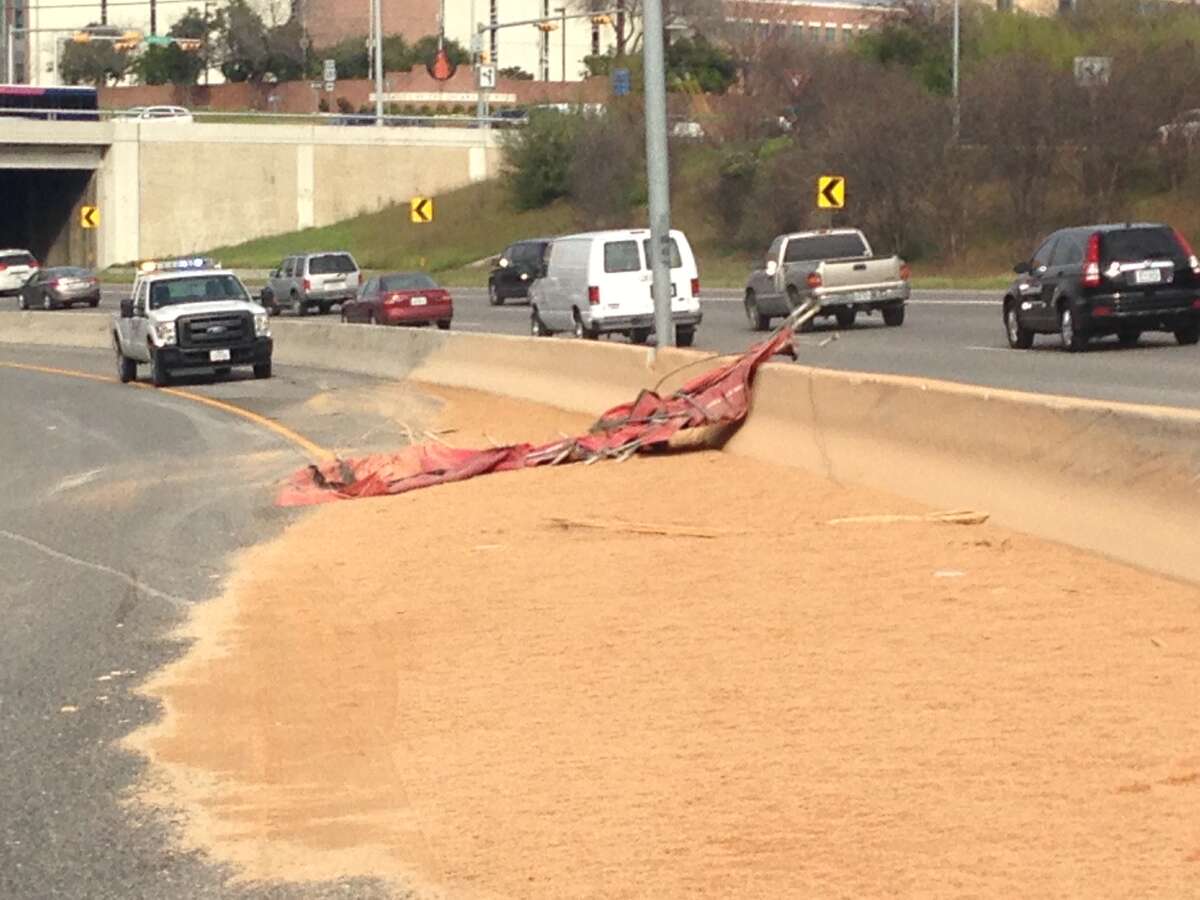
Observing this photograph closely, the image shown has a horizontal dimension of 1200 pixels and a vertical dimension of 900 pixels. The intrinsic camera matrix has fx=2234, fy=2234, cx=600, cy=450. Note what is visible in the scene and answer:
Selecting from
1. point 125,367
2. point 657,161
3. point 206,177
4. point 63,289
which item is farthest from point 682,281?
point 206,177

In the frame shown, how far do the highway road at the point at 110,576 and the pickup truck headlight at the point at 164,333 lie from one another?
1293 mm

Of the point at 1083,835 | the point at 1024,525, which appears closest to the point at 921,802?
the point at 1083,835

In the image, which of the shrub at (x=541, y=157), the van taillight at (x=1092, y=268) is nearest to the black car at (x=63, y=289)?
the shrub at (x=541, y=157)

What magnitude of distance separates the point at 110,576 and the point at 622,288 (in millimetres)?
23142

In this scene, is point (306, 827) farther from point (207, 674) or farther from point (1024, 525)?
point (1024, 525)

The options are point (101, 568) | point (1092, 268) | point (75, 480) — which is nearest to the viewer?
point (101, 568)

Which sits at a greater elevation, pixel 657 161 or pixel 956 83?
pixel 956 83

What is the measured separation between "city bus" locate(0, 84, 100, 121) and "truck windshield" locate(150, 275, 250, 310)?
189 feet

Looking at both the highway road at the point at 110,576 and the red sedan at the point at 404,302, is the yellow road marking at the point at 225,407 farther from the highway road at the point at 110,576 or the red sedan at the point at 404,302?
the red sedan at the point at 404,302

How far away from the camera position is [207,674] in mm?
11148

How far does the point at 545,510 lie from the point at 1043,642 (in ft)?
22.9

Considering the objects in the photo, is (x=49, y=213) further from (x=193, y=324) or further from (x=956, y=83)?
(x=193, y=324)

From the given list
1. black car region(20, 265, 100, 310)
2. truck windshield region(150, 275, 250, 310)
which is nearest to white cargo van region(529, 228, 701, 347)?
truck windshield region(150, 275, 250, 310)

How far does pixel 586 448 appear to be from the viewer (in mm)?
19797
